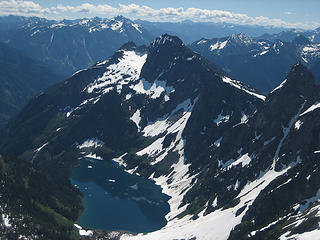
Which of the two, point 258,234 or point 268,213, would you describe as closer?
point 258,234

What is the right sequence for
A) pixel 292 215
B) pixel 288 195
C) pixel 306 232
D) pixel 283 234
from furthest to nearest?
pixel 288 195, pixel 292 215, pixel 283 234, pixel 306 232

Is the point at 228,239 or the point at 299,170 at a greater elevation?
the point at 299,170

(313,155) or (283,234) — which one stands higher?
(313,155)

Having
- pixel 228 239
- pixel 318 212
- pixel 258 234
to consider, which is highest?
pixel 318 212

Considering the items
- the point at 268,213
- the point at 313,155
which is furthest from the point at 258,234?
the point at 313,155

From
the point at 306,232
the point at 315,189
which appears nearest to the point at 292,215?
the point at 315,189

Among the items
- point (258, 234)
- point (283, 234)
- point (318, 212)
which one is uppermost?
point (318, 212)

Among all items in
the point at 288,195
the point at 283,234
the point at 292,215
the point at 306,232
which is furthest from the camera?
the point at 288,195

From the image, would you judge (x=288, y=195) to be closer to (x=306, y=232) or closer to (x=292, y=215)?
(x=292, y=215)

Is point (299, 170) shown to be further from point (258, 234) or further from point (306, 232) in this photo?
point (306, 232)
